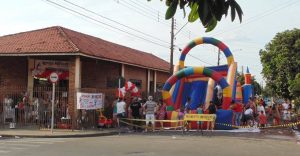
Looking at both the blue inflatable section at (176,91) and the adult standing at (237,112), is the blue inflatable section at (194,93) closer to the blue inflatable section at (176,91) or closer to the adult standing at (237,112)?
the blue inflatable section at (176,91)

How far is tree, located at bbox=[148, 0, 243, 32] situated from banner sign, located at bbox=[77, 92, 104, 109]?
798 inches

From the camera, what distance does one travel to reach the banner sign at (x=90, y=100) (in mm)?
23500

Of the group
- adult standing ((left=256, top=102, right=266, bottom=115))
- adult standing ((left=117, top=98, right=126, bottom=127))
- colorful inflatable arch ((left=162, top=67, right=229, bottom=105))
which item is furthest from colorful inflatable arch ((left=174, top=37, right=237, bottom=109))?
adult standing ((left=117, top=98, right=126, bottom=127))

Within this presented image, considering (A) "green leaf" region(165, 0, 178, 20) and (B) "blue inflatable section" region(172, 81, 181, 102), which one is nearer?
(A) "green leaf" region(165, 0, 178, 20)

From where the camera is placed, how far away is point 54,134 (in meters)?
21.1

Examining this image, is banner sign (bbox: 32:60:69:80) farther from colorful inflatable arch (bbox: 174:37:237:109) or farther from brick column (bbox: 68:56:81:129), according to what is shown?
colorful inflatable arch (bbox: 174:37:237:109)

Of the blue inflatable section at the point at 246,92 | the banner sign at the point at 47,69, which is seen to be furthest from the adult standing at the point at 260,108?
the banner sign at the point at 47,69

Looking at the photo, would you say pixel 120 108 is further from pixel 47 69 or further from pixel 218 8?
pixel 218 8

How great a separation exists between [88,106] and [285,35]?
3238 centimetres

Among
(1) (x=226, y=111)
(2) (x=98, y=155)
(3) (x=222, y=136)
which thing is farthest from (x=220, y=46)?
(2) (x=98, y=155)

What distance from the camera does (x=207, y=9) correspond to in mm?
3441

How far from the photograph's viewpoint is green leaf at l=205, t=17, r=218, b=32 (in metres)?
3.53

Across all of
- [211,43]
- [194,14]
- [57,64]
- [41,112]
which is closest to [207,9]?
[194,14]

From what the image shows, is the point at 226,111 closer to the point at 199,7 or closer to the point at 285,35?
the point at 199,7
